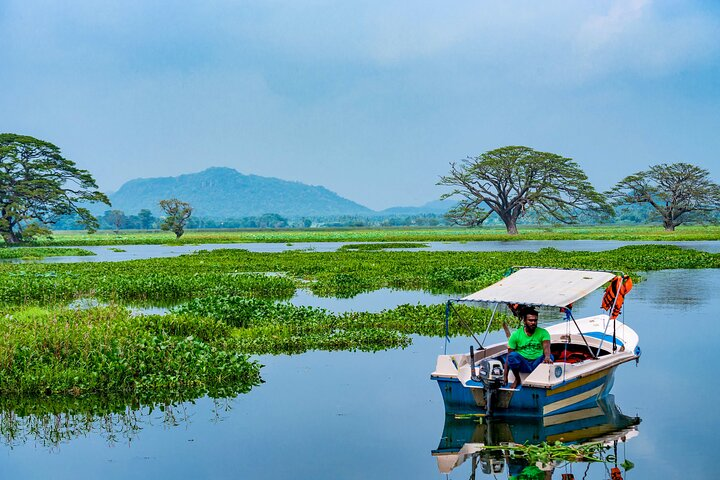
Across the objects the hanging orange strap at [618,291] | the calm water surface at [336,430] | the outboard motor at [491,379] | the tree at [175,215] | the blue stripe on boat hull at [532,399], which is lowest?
the calm water surface at [336,430]

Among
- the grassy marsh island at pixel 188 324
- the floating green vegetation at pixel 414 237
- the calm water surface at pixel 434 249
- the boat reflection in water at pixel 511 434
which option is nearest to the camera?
the boat reflection in water at pixel 511 434

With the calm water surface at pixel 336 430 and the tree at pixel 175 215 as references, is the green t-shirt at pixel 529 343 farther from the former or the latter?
the tree at pixel 175 215

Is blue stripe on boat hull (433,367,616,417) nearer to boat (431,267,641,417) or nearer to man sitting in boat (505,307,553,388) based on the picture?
boat (431,267,641,417)

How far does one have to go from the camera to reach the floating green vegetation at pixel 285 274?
29.4 m

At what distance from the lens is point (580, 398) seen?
1296 centimetres

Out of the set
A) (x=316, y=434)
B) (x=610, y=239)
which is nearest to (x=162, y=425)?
(x=316, y=434)

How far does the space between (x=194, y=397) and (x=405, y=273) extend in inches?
923

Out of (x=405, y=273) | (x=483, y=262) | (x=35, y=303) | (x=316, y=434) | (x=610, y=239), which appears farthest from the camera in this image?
(x=610, y=239)

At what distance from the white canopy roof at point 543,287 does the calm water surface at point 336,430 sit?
218cm

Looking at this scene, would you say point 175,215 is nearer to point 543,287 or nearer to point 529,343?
point 543,287

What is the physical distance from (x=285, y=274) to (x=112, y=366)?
2388 centimetres

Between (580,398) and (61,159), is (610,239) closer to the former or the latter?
(61,159)

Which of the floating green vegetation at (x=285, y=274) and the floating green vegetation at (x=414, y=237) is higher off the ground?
the floating green vegetation at (x=414, y=237)

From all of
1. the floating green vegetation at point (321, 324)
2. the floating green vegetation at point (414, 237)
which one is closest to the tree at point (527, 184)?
the floating green vegetation at point (414, 237)
